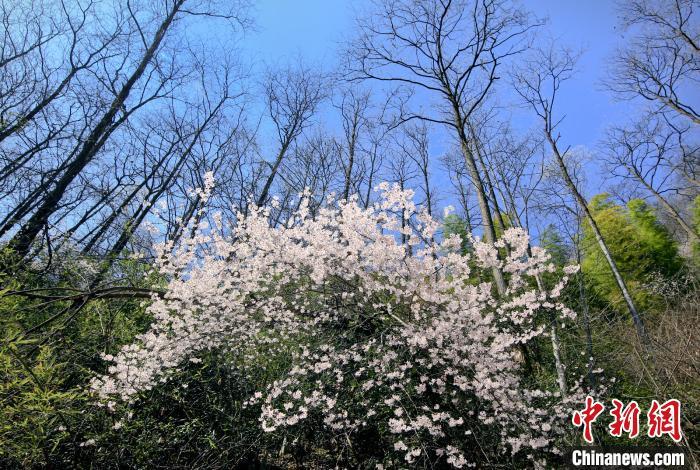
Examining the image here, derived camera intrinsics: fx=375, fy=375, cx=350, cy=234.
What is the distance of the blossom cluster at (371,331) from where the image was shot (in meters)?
4.76

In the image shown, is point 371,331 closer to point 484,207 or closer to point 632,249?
point 484,207

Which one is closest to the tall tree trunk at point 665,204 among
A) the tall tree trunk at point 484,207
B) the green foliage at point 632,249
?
the green foliage at point 632,249

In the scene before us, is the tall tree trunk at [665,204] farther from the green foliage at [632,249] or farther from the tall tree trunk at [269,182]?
the tall tree trunk at [269,182]

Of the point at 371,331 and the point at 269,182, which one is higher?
the point at 269,182

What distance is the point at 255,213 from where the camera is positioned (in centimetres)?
654

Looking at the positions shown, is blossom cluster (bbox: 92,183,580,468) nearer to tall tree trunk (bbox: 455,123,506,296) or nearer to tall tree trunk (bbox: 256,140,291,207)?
tall tree trunk (bbox: 455,123,506,296)

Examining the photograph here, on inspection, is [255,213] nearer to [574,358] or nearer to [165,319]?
[165,319]

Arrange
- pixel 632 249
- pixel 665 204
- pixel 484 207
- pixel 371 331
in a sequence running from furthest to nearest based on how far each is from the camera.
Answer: pixel 632 249
pixel 665 204
pixel 484 207
pixel 371 331

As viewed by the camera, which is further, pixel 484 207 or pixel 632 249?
pixel 632 249

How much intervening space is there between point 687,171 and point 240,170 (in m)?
17.8

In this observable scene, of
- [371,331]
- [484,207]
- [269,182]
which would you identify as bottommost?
[371,331]

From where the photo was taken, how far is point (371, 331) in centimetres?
555

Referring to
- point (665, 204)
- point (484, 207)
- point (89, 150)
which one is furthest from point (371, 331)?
point (665, 204)

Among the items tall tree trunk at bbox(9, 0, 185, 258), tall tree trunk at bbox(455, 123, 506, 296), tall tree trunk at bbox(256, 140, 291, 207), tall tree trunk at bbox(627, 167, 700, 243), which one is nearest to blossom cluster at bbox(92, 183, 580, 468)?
tall tree trunk at bbox(455, 123, 506, 296)
